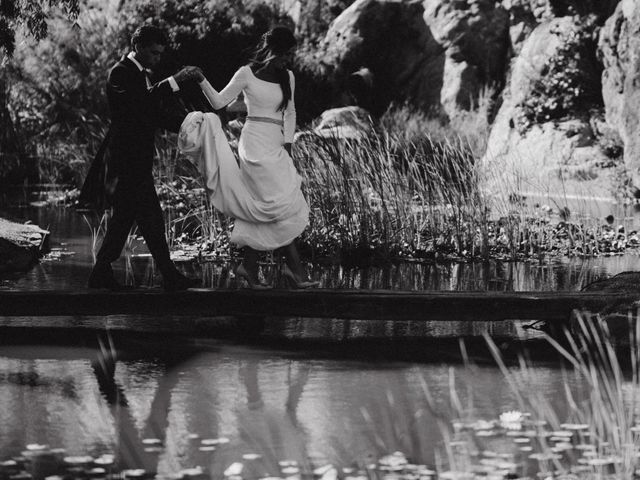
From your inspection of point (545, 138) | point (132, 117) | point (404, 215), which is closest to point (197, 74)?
point (132, 117)

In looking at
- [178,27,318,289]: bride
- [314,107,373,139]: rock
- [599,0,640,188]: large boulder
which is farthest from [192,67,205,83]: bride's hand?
[599,0,640,188]: large boulder

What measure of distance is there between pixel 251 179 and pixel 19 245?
4.44 metres

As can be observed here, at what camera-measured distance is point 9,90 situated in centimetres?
2564

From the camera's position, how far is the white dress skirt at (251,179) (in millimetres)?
9781

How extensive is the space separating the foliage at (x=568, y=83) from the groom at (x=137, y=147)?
16.0m

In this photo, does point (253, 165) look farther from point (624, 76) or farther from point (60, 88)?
point (60, 88)

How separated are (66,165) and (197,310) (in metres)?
14.9

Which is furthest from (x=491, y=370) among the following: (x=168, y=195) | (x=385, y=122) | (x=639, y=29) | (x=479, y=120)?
(x=479, y=120)

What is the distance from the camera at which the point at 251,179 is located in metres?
9.91

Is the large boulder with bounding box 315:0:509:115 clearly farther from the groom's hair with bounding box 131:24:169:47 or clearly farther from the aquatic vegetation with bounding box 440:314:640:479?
the aquatic vegetation with bounding box 440:314:640:479

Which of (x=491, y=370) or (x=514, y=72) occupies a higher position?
(x=514, y=72)

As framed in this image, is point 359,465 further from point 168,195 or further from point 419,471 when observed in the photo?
point 168,195

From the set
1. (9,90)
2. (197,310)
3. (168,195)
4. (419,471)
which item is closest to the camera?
(419,471)

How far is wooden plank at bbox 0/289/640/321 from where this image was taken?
9180mm
